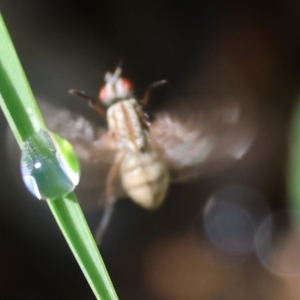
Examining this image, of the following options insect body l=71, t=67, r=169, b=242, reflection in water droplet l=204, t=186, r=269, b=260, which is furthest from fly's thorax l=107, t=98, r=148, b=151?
reflection in water droplet l=204, t=186, r=269, b=260

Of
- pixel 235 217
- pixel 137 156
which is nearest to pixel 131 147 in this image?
pixel 137 156

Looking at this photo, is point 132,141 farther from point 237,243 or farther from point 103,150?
point 237,243

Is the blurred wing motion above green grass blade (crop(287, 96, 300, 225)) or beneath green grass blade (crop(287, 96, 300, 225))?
above

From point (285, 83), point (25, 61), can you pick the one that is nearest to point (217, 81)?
point (285, 83)

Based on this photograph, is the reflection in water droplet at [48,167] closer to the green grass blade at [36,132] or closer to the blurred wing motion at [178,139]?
the green grass blade at [36,132]

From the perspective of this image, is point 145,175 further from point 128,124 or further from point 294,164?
point 294,164

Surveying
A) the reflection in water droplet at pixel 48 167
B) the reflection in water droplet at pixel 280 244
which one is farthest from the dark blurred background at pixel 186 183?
the reflection in water droplet at pixel 48 167

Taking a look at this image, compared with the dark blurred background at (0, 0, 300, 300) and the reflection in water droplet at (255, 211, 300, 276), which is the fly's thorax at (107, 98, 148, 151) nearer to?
the dark blurred background at (0, 0, 300, 300)
